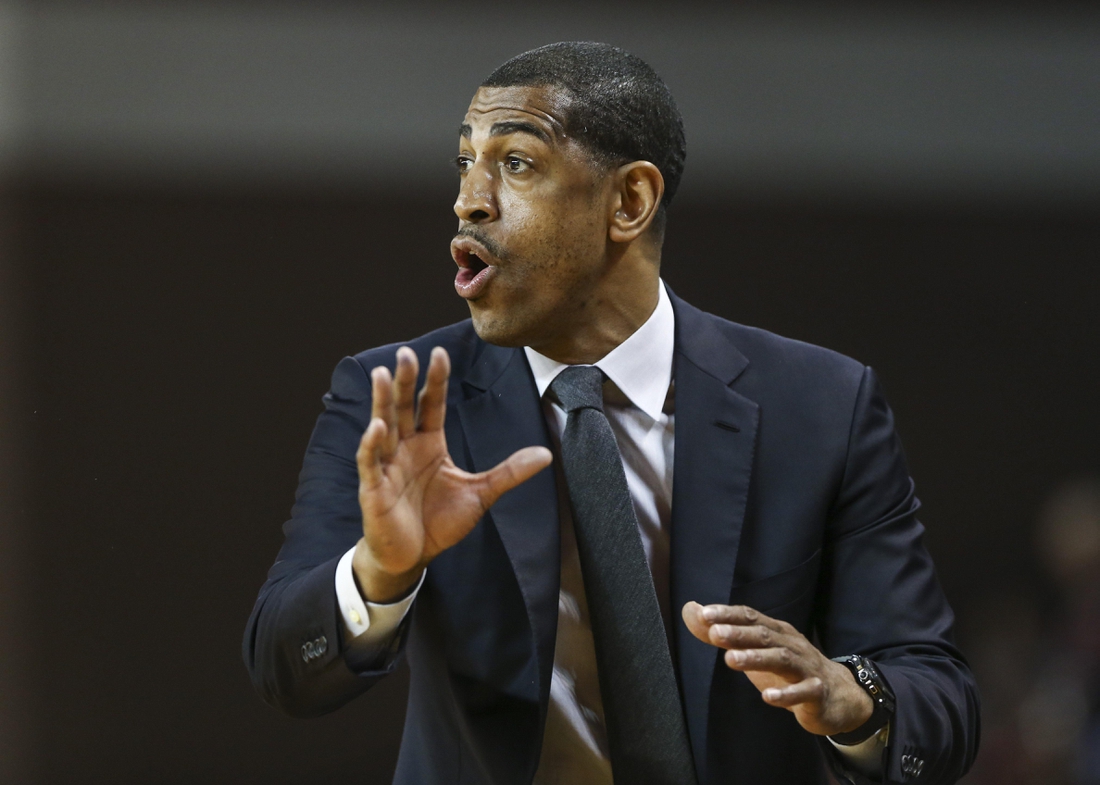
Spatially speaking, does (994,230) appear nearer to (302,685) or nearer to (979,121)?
(979,121)

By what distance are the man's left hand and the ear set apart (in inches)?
26.2

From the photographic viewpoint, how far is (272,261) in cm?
452

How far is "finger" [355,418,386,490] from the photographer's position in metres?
1.46

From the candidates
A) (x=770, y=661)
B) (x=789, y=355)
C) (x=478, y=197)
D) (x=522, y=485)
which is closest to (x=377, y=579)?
(x=522, y=485)

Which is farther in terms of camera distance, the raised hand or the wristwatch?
the wristwatch

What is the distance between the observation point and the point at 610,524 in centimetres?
183

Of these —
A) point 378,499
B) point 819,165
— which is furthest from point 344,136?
point 378,499

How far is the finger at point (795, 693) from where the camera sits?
1491 mm

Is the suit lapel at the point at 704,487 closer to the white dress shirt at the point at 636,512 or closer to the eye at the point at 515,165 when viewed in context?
the white dress shirt at the point at 636,512

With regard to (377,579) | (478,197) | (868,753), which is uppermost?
(478,197)

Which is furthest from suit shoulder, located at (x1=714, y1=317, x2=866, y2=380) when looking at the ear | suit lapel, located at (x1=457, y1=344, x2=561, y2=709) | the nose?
the nose

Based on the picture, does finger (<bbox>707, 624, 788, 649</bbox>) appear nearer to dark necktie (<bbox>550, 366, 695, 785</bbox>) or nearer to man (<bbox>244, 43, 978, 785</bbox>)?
man (<bbox>244, 43, 978, 785</bbox>)

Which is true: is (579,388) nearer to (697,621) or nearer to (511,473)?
(511,473)

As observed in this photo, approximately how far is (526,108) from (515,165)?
0.08 metres
